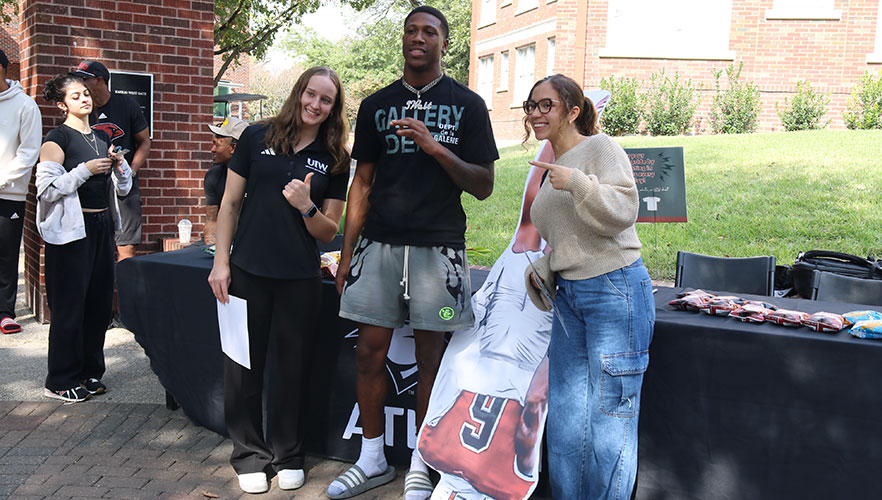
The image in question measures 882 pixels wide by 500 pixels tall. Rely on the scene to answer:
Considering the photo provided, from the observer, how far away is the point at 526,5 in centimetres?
2541

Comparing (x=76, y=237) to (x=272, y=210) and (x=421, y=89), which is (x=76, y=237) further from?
(x=421, y=89)

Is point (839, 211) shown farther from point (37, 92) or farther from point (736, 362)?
point (37, 92)

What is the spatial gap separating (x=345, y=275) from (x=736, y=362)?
1762 millimetres

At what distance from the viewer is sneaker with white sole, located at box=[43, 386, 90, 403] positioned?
477cm

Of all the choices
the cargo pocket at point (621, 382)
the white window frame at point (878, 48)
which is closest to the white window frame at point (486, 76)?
the white window frame at point (878, 48)

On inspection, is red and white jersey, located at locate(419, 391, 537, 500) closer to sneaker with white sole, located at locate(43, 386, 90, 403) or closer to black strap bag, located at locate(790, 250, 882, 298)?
black strap bag, located at locate(790, 250, 882, 298)

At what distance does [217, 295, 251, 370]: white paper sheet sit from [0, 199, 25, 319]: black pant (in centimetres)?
311

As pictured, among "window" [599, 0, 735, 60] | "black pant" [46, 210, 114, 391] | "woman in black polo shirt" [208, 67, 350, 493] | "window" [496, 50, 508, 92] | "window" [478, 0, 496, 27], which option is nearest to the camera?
"woman in black polo shirt" [208, 67, 350, 493]

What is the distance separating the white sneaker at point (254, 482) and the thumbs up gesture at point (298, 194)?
132 centimetres

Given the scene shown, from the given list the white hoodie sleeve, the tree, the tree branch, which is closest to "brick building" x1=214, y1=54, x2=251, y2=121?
the tree

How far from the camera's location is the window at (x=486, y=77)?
28875mm

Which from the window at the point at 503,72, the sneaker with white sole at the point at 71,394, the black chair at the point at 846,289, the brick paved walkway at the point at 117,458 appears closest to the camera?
the brick paved walkway at the point at 117,458

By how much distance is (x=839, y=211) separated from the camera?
342 inches

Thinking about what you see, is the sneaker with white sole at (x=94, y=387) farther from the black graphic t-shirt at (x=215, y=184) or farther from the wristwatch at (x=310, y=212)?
the wristwatch at (x=310, y=212)
